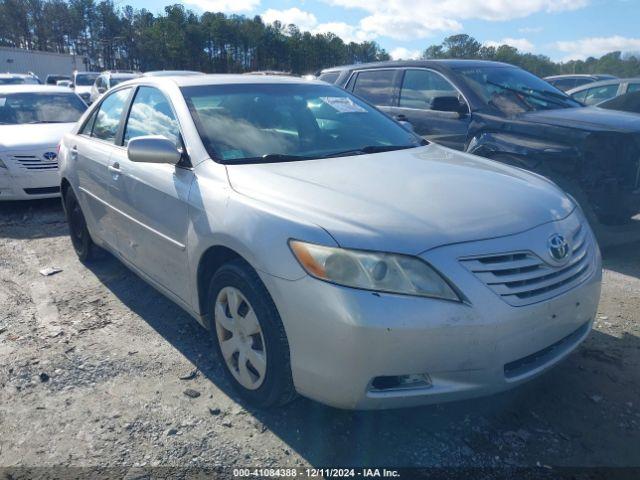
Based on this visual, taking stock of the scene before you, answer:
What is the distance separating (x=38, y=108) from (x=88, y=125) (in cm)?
422

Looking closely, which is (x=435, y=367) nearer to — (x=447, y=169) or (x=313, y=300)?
(x=313, y=300)

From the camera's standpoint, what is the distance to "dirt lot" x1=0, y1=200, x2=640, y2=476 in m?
2.41

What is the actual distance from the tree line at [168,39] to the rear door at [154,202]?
51566mm

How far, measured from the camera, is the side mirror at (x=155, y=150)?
2934 mm

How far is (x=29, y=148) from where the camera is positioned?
665cm

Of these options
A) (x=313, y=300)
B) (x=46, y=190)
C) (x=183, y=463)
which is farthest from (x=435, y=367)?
(x=46, y=190)

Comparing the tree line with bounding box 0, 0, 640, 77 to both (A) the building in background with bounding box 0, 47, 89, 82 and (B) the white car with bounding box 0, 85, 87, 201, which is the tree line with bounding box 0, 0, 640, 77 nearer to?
(A) the building in background with bounding box 0, 47, 89, 82

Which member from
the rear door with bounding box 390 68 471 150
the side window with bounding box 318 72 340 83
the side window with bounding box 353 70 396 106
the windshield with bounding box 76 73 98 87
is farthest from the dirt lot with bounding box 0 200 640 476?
the windshield with bounding box 76 73 98 87

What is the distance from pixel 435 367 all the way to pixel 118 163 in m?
2.64

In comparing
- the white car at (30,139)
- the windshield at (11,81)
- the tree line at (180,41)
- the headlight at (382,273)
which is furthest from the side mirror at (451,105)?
the tree line at (180,41)

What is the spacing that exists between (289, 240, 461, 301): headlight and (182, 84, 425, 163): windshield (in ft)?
3.51

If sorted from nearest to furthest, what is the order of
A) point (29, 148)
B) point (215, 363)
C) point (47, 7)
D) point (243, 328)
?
1. point (243, 328)
2. point (215, 363)
3. point (29, 148)
4. point (47, 7)

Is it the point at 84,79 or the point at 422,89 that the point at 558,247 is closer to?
the point at 422,89

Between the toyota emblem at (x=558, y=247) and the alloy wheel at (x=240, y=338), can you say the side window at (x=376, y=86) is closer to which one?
the toyota emblem at (x=558, y=247)
